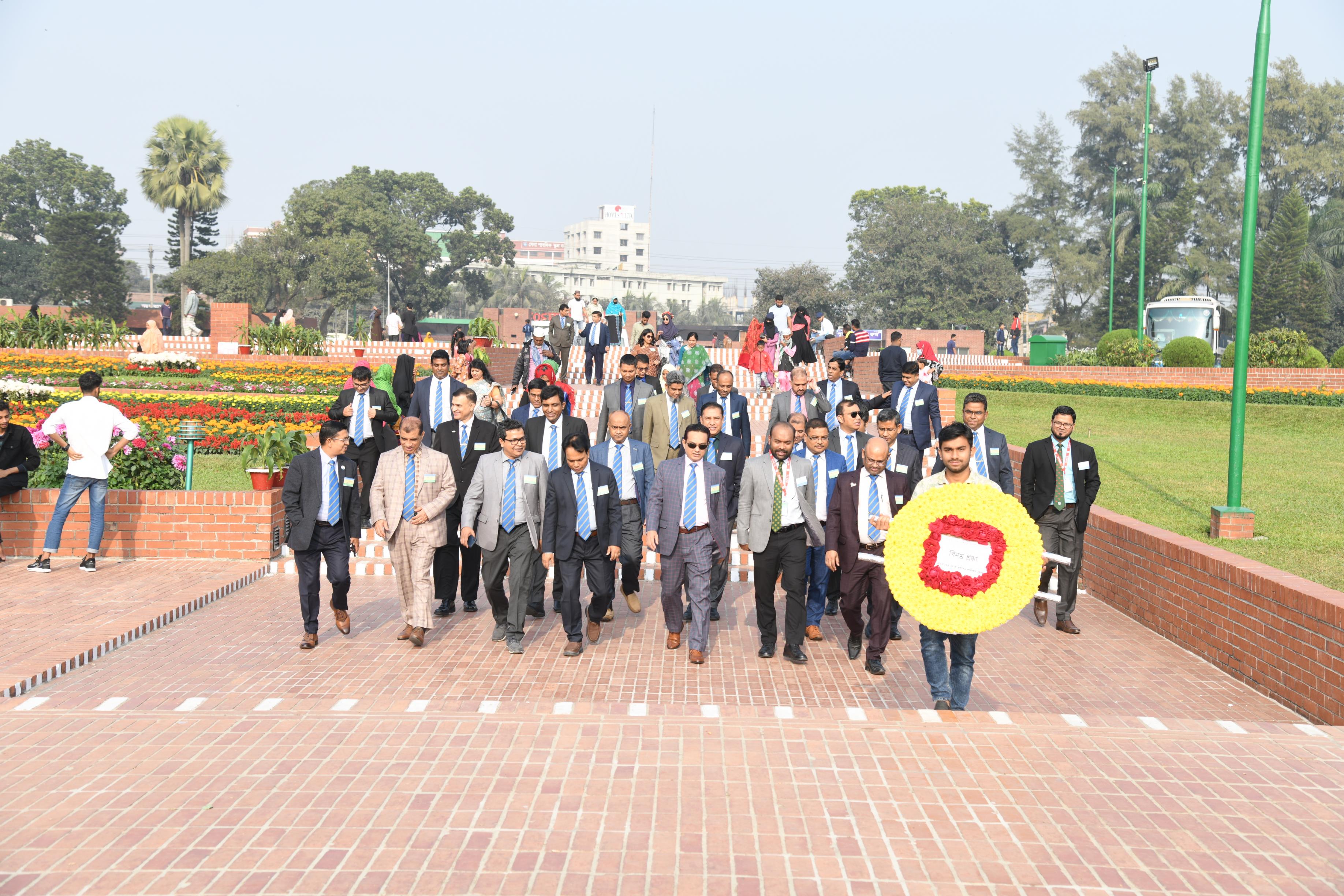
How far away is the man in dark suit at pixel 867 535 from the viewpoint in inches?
280

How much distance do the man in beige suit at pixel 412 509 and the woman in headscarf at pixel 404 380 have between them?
3.71 meters

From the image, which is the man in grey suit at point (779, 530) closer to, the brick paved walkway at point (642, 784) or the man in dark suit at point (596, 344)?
the brick paved walkway at point (642, 784)

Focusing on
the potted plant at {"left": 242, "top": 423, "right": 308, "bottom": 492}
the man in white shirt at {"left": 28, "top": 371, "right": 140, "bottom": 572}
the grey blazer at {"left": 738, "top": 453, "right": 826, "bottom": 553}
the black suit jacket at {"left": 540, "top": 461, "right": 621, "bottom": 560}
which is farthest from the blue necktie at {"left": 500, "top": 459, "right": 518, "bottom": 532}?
the man in white shirt at {"left": 28, "top": 371, "right": 140, "bottom": 572}

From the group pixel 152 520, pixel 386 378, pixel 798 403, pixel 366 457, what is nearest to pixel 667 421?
pixel 798 403

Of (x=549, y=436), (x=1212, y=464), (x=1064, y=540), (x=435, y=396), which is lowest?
(x=1064, y=540)

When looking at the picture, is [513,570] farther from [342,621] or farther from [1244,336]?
[1244,336]

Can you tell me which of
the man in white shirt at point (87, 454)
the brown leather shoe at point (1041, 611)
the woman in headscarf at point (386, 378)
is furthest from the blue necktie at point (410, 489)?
the brown leather shoe at point (1041, 611)

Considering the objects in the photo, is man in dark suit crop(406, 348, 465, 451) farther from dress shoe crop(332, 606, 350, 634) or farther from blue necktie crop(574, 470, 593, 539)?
blue necktie crop(574, 470, 593, 539)

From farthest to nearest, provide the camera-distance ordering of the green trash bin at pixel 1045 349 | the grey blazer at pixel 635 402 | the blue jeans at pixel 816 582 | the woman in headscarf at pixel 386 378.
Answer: the green trash bin at pixel 1045 349, the woman in headscarf at pixel 386 378, the grey blazer at pixel 635 402, the blue jeans at pixel 816 582

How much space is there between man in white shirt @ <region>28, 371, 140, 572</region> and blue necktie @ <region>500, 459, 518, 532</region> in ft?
12.6

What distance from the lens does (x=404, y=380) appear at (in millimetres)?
11617

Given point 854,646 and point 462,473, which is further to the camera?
point 462,473

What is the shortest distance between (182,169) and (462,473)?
5606 centimetres

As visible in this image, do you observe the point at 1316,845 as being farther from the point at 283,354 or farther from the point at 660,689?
the point at 283,354
